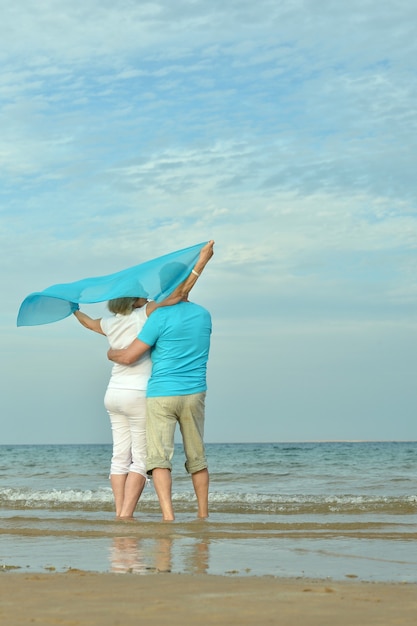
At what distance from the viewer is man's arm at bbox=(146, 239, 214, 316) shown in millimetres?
6461

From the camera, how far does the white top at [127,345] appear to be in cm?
648

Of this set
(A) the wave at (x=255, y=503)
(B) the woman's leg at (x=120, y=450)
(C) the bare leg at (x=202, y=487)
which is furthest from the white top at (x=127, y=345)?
(A) the wave at (x=255, y=503)

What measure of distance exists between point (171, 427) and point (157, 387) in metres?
0.33

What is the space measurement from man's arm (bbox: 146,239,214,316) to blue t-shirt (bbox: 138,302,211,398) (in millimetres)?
70

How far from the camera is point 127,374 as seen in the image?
21.3 feet

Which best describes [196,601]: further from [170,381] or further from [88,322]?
[88,322]

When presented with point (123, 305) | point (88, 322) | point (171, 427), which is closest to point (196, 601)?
point (171, 427)

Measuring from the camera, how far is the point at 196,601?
3.09 metres

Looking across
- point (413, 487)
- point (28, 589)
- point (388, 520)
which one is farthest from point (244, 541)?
point (413, 487)

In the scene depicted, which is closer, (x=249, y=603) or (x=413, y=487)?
(x=249, y=603)

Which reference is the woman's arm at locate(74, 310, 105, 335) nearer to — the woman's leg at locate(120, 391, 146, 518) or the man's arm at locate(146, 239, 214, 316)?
the man's arm at locate(146, 239, 214, 316)

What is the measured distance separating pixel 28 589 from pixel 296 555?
1800 mm

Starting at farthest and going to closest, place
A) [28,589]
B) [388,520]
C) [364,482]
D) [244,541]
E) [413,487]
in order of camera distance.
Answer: [364,482]
[413,487]
[388,520]
[244,541]
[28,589]

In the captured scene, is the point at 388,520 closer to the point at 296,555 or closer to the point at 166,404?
the point at 166,404
